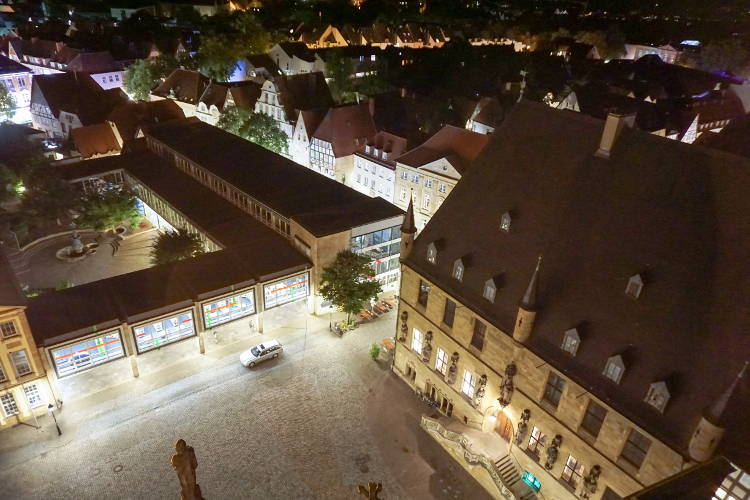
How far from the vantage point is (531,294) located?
28.3m

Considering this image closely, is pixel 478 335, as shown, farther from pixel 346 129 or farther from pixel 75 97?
pixel 75 97

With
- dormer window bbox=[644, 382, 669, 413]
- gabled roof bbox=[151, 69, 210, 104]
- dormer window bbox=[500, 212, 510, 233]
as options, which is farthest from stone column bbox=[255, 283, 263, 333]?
gabled roof bbox=[151, 69, 210, 104]

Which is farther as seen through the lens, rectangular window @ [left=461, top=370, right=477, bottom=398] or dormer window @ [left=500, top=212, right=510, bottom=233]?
rectangular window @ [left=461, top=370, right=477, bottom=398]

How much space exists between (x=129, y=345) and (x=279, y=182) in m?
26.5

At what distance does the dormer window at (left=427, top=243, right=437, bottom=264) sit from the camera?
35.7 m

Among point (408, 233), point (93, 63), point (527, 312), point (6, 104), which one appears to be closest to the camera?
point (527, 312)

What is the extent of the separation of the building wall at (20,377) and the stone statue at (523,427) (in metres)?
33.2

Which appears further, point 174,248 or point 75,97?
point 75,97

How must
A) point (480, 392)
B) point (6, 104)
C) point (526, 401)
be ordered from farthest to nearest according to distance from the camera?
point (6, 104)
point (480, 392)
point (526, 401)

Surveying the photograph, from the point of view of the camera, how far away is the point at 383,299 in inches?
2119

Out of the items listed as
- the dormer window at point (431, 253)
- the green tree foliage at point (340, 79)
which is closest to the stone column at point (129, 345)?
the dormer window at point (431, 253)

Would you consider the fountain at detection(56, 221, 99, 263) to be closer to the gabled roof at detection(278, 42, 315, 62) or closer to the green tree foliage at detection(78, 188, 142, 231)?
the green tree foliage at detection(78, 188, 142, 231)

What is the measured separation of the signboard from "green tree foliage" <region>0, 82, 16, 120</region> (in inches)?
4201

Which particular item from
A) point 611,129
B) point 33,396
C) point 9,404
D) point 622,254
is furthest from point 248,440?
point 611,129
